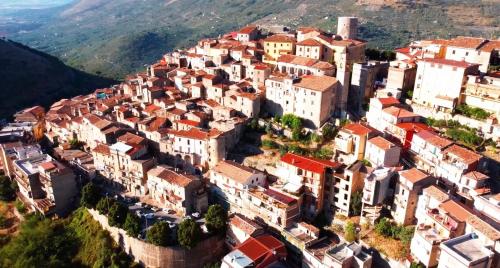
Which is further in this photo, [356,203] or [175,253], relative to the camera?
[356,203]

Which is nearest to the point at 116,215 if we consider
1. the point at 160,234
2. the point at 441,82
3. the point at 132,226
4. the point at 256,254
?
the point at 132,226

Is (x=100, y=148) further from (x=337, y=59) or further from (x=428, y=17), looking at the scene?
(x=428, y=17)

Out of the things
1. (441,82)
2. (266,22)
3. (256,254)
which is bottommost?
(256,254)

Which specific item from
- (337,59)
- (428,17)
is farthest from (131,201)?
(428,17)

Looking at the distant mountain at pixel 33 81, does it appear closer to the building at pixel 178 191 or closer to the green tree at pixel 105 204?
the green tree at pixel 105 204

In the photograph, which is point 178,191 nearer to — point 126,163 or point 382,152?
point 126,163

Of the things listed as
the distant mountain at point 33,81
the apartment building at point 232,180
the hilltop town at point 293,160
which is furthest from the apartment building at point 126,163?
the distant mountain at point 33,81
